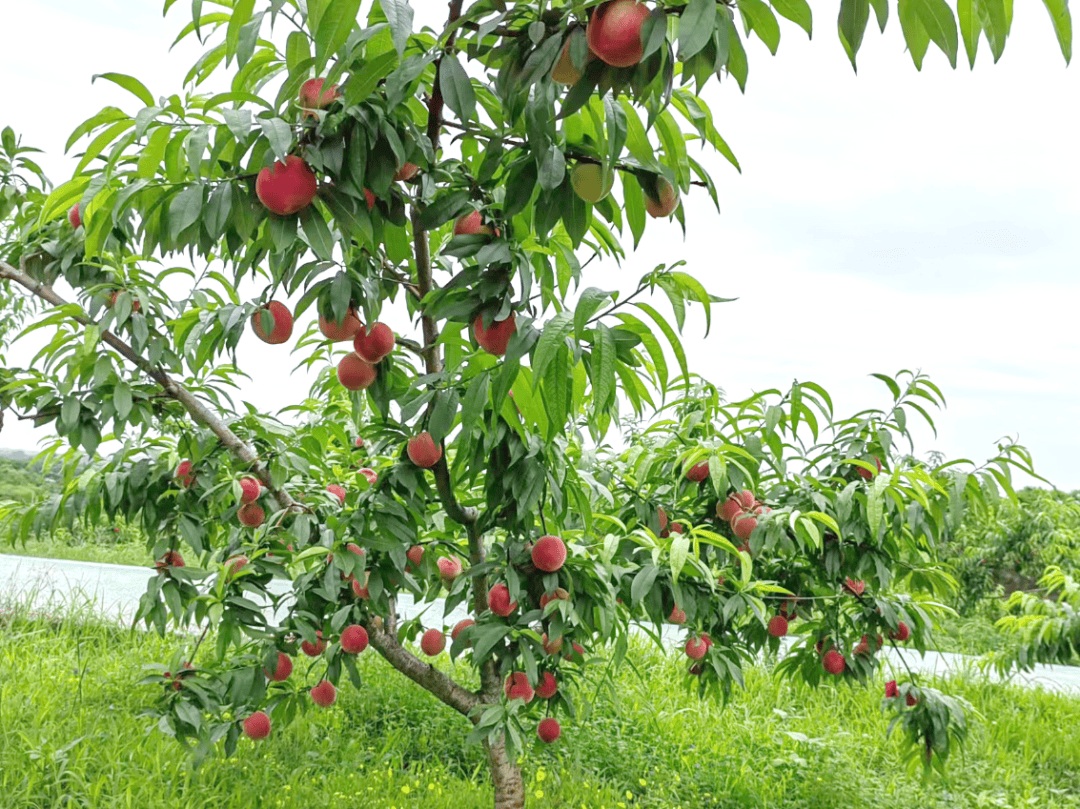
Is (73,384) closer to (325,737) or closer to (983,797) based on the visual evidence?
(325,737)

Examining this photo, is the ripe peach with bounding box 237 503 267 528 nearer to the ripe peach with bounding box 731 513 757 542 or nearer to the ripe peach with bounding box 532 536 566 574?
the ripe peach with bounding box 532 536 566 574

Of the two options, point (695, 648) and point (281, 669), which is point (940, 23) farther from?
point (281, 669)

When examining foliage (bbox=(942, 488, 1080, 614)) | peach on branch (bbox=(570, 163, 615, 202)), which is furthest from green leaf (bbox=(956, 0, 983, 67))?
foliage (bbox=(942, 488, 1080, 614))

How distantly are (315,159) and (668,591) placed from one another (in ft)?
3.33

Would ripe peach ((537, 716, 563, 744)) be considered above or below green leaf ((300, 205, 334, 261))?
below

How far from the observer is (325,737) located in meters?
2.73

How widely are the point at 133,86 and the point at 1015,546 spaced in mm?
5354

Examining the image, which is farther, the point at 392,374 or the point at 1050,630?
the point at 1050,630

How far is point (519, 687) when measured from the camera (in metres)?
1.44

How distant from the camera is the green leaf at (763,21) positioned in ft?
2.13

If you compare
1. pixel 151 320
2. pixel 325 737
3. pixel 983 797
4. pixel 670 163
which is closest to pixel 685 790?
pixel 983 797

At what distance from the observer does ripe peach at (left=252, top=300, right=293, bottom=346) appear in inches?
42.9

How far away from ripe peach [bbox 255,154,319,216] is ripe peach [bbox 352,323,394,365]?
27 cm

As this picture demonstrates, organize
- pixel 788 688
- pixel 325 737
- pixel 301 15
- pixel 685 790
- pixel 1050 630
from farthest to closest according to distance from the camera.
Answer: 1. pixel 788 688
2. pixel 325 737
3. pixel 685 790
4. pixel 1050 630
5. pixel 301 15
